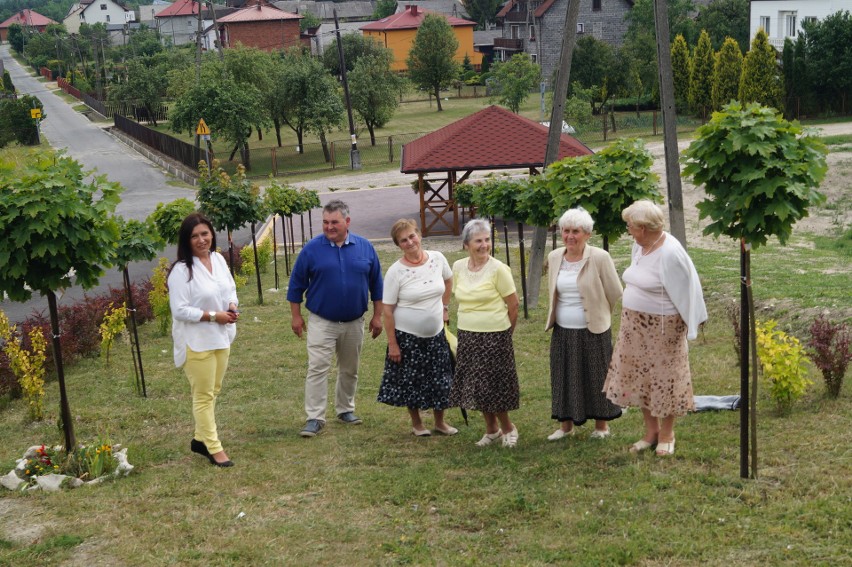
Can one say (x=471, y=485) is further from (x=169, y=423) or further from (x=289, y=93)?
(x=289, y=93)

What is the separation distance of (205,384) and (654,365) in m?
2.99

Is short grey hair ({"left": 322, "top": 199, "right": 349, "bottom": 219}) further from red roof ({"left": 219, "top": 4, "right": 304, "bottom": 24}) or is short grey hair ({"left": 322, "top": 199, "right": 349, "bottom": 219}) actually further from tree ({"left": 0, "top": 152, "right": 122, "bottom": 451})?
red roof ({"left": 219, "top": 4, "right": 304, "bottom": 24})

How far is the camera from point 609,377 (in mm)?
6559

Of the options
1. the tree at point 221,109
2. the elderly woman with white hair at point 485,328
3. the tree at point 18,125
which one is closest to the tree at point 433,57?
the tree at point 221,109

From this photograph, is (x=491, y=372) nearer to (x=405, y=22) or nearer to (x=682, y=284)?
(x=682, y=284)

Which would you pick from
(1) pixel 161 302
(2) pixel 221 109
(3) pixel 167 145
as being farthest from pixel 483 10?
(1) pixel 161 302

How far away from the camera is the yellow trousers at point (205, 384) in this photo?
6.69 metres

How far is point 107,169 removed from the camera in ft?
139

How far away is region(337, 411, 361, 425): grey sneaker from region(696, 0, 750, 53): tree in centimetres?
5166

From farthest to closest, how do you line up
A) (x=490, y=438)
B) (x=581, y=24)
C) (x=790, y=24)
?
(x=581, y=24), (x=790, y=24), (x=490, y=438)

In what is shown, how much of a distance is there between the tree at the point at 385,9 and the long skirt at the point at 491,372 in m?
102

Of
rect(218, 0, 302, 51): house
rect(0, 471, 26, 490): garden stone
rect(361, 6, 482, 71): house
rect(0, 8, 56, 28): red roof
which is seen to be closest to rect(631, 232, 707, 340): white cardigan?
rect(0, 471, 26, 490): garden stone

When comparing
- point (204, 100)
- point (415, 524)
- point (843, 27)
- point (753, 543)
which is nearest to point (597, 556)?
point (753, 543)

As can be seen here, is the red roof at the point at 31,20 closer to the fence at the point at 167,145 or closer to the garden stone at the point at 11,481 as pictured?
the fence at the point at 167,145
